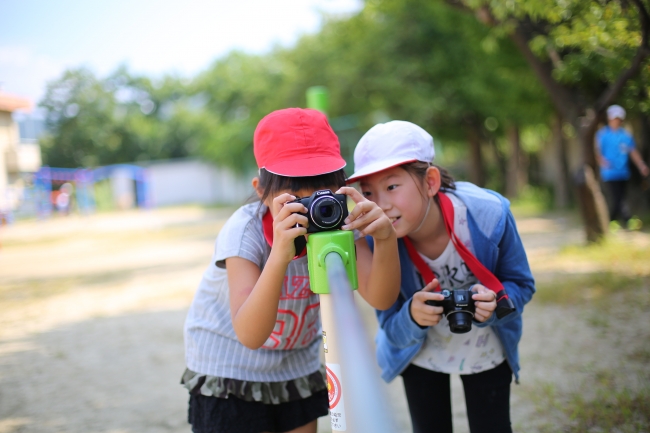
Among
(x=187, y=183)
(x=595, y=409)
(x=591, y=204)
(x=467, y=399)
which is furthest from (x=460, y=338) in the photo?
(x=187, y=183)

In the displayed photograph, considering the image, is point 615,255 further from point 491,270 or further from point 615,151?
point 491,270

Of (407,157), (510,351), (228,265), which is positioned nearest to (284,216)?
(228,265)

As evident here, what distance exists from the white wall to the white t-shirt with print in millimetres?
30856

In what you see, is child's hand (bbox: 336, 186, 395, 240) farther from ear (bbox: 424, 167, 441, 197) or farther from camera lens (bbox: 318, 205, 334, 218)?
ear (bbox: 424, 167, 441, 197)

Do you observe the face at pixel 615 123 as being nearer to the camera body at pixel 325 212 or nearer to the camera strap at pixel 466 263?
the camera strap at pixel 466 263

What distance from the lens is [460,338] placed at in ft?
6.50

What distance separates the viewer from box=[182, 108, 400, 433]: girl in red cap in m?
1.54

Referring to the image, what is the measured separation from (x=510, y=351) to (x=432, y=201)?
1.91 ft

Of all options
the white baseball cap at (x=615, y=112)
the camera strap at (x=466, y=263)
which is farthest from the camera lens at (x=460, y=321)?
the white baseball cap at (x=615, y=112)

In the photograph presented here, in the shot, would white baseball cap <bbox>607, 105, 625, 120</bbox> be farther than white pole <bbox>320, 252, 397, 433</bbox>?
Yes

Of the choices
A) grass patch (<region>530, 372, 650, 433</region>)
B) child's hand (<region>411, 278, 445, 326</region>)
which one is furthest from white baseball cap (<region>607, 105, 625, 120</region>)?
child's hand (<region>411, 278, 445, 326</region>)

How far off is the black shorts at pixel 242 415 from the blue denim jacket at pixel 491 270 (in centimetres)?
42

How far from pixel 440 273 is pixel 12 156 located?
2496cm

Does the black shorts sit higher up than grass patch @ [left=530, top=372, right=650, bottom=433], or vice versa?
the black shorts
